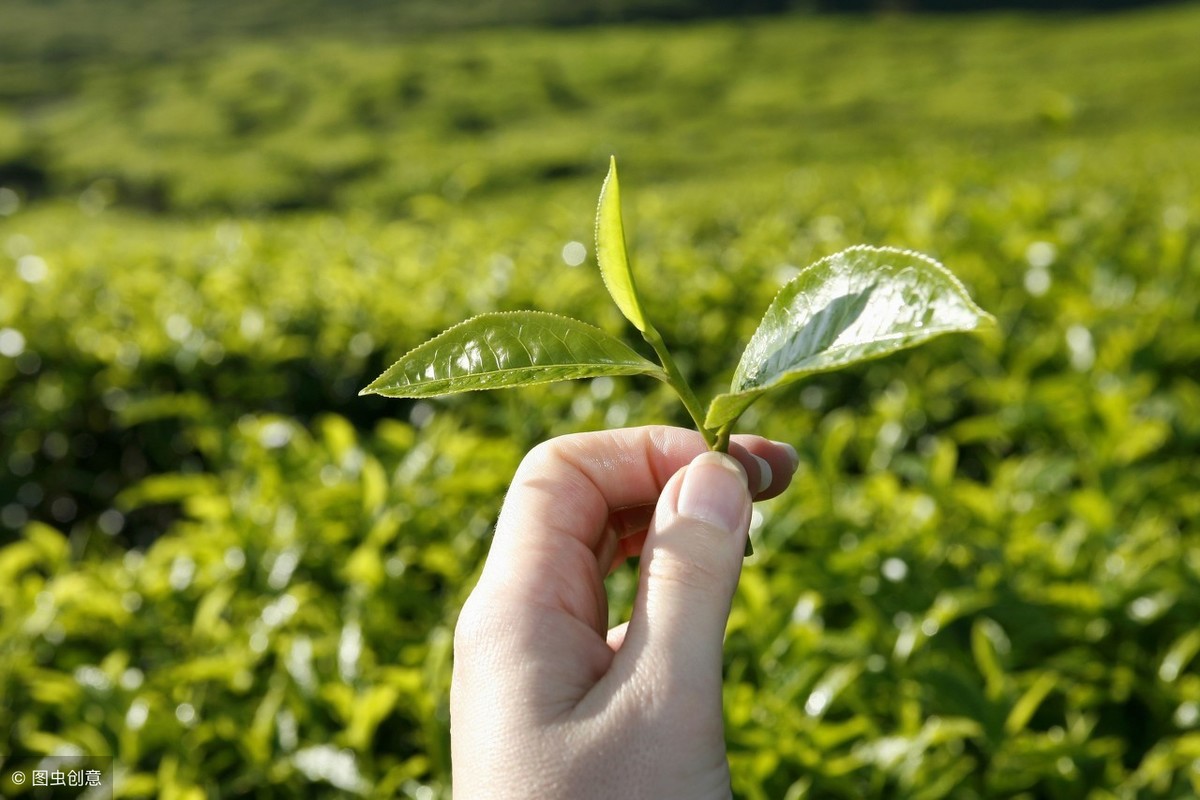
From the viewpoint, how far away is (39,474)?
3492 millimetres

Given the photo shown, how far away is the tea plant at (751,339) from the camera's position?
0.80m

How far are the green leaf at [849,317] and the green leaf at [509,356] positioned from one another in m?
0.10

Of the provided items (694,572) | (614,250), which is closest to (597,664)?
(694,572)

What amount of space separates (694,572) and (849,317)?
A: 0.29m

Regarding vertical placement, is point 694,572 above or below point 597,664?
above

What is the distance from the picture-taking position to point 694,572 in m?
1.00

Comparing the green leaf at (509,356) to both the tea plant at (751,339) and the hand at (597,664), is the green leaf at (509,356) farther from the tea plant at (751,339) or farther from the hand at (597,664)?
the hand at (597,664)

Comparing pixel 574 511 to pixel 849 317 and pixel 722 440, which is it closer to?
pixel 722 440

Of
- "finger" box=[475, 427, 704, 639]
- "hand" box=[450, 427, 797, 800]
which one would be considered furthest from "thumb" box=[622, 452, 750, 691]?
Result: "finger" box=[475, 427, 704, 639]

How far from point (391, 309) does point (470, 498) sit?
1209 millimetres

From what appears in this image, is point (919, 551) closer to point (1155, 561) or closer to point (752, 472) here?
point (1155, 561)

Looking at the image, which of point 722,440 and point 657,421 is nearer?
point 722,440

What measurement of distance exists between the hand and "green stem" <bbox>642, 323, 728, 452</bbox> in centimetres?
2

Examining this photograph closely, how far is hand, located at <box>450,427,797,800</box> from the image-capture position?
976 millimetres
